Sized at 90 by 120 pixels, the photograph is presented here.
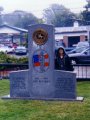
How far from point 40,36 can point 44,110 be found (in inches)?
107

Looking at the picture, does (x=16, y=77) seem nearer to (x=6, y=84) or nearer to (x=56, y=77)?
(x=56, y=77)

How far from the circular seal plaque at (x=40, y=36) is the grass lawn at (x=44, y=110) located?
73.5 inches

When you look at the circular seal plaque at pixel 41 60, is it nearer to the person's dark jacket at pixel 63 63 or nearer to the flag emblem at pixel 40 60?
the flag emblem at pixel 40 60

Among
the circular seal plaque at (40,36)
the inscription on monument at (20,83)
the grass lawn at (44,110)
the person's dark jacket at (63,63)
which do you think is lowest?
the grass lawn at (44,110)

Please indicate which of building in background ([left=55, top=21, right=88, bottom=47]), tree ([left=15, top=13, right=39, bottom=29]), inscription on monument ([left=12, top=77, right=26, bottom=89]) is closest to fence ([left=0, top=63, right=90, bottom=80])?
inscription on monument ([left=12, top=77, right=26, bottom=89])

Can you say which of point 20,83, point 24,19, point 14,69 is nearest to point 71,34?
point 14,69

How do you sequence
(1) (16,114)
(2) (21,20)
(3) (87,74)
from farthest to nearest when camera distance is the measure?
(2) (21,20) → (3) (87,74) → (1) (16,114)

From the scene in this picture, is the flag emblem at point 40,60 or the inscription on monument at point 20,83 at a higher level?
the flag emblem at point 40,60

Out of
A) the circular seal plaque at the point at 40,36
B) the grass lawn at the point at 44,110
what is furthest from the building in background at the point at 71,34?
the grass lawn at the point at 44,110

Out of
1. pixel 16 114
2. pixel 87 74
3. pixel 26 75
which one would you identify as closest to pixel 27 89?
pixel 26 75

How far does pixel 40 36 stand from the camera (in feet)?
38.7

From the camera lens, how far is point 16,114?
9.62 m

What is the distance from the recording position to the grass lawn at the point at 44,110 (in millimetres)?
9266

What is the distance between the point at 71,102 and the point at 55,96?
0.63 meters
